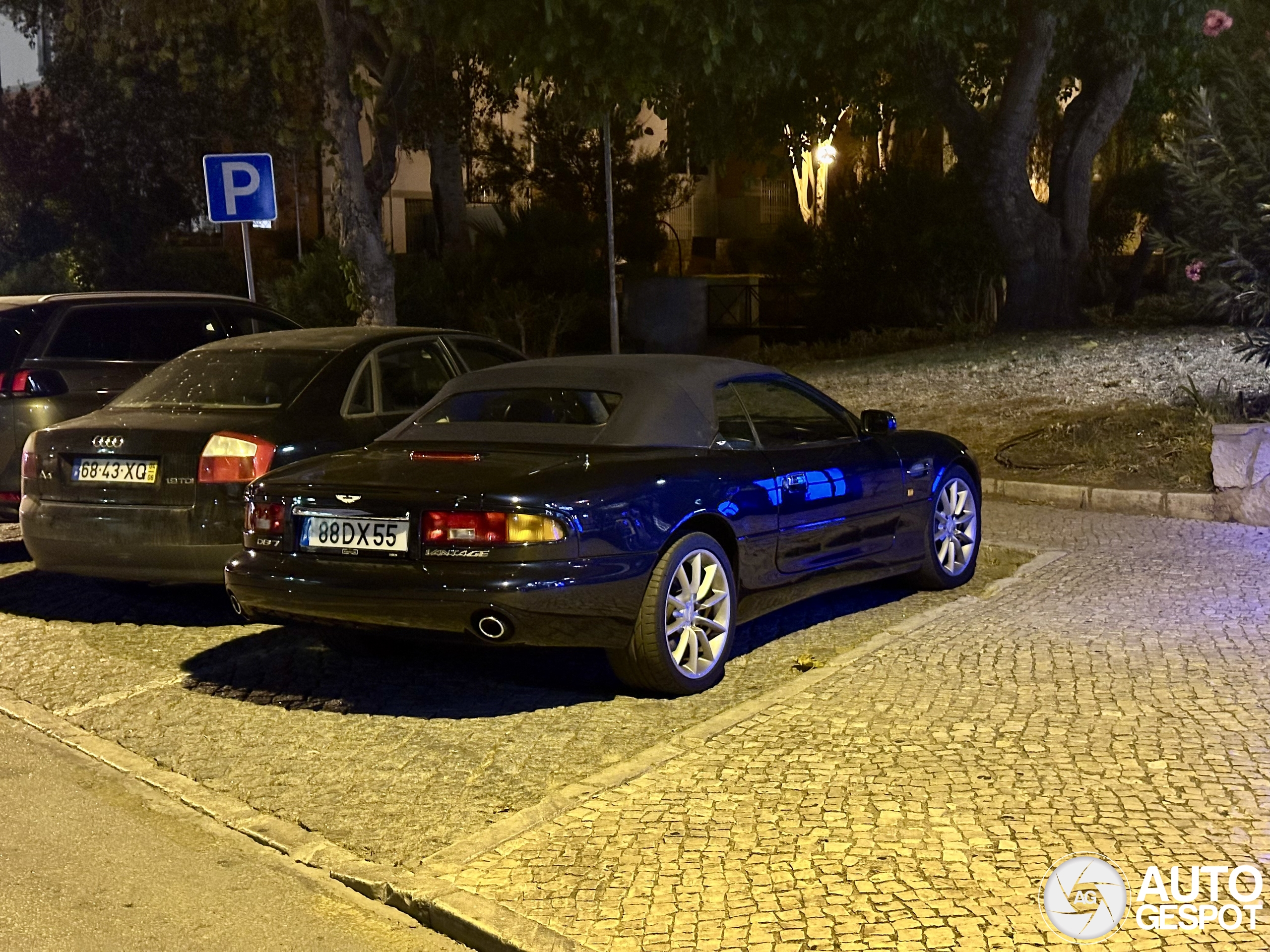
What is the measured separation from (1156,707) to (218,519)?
4395 mm

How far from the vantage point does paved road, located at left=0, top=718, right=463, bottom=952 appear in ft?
13.8

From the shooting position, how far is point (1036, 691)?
616 centimetres

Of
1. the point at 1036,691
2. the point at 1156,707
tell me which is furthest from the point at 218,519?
the point at 1156,707

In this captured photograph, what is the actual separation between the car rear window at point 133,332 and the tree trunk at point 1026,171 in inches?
531

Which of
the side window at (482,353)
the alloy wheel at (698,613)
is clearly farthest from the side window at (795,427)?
the side window at (482,353)

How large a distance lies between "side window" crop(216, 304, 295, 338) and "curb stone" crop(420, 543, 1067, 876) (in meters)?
5.11

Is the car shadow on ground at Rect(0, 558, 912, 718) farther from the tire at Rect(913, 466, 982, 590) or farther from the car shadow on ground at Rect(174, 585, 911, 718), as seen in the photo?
the tire at Rect(913, 466, 982, 590)

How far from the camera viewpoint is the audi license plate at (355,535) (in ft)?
19.8

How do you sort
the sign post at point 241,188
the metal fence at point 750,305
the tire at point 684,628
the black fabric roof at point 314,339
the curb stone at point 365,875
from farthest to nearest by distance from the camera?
the metal fence at point 750,305 < the sign post at point 241,188 < the black fabric roof at point 314,339 < the tire at point 684,628 < the curb stone at point 365,875

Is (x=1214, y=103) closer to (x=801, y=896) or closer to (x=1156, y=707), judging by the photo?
(x=1156, y=707)

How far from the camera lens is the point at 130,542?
764 cm

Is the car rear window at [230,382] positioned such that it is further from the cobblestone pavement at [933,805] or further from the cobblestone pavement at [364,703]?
the cobblestone pavement at [933,805]

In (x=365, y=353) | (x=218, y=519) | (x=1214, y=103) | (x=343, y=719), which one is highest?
(x=1214, y=103)

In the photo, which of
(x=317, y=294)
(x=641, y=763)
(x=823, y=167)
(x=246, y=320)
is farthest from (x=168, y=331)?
(x=823, y=167)
